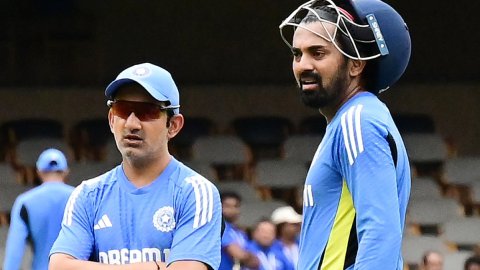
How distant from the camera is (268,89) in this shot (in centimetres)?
1487

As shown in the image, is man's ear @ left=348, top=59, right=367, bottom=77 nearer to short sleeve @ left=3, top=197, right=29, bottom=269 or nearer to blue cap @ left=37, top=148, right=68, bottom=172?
short sleeve @ left=3, top=197, right=29, bottom=269

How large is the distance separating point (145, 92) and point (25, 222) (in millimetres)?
4859

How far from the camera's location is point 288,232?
11.0m

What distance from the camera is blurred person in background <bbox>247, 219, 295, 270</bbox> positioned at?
10.7 meters

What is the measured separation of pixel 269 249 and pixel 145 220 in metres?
6.88

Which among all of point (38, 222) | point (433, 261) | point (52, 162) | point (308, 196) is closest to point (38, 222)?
point (38, 222)

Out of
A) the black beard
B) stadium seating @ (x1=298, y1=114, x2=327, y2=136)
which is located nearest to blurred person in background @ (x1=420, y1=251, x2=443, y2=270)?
stadium seating @ (x1=298, y1=114, x2=327, y2=136)

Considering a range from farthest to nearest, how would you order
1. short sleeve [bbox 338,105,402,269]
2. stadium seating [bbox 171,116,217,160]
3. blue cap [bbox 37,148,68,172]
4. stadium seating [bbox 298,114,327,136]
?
stadium seating [bbox 171,116,217,160]
stadium seating [bbox 298,114,327,136]
blue cap [bbox 37,148,68,172]
short sleeve [bbox 338,105,402,269]

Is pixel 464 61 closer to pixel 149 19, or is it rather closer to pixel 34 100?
pixel 149 19

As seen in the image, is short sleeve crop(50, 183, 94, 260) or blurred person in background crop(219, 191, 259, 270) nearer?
short sleeve crop(50, 183, 94, 260)

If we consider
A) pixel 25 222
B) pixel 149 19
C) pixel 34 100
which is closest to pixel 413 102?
pixel 149 19

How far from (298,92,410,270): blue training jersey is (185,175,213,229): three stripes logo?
392mm

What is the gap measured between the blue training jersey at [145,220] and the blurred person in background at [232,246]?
14.5ft

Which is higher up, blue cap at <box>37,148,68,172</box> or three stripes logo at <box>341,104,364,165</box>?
three stripes logo at <box>341,104,364,165</box>
